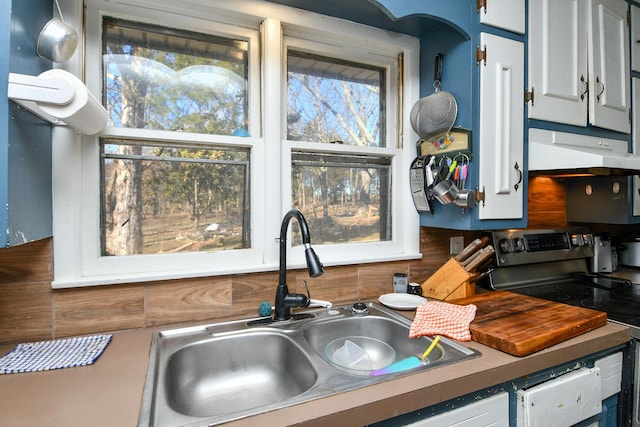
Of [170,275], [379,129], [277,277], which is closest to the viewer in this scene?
[170,275]

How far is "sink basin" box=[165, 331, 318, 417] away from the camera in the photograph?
0.99m

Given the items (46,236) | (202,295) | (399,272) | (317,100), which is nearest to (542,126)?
(399,272)

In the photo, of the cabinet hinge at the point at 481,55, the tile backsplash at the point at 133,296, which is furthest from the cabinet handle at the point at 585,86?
the tile backsplash at the point at 133,296

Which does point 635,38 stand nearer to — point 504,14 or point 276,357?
point 504,14

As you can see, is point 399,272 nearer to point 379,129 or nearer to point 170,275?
point 379,129

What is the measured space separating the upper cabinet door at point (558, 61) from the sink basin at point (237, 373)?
1.46 metres

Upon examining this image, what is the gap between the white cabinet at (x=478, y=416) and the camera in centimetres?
83

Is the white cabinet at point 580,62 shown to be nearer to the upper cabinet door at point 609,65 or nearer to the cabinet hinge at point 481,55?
the upper cabinet door at point 609,65

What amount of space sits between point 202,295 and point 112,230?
0.40 metres

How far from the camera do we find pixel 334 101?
1.54 metres

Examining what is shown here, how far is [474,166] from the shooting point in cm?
138

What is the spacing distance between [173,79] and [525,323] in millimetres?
1552

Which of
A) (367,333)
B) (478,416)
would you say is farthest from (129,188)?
(478,416)

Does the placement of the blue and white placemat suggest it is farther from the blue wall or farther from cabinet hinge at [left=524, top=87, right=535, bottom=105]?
cabinet hinge at [left=524, top=87, right=535, bottom=105]
